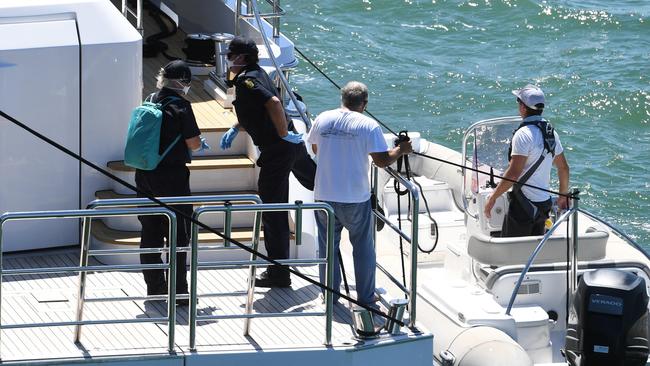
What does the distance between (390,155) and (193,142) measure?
1.12 m

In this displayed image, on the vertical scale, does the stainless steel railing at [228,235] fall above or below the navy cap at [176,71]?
below

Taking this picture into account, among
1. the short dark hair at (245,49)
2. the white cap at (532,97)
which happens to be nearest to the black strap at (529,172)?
the white cap at (532,97)

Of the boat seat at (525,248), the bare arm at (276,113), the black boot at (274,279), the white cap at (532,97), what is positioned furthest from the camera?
the boat seat at (525,248)

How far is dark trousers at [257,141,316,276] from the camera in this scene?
23.4 feet

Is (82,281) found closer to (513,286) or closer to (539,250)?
(539,250)

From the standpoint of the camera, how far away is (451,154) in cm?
1160

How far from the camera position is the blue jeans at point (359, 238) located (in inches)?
261

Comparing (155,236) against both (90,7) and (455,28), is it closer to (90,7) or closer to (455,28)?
(90,7)

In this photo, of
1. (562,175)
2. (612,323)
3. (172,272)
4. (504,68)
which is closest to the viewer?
(172,272)

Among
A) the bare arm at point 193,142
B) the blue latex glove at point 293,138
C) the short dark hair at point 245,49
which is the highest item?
the short dark hair at point 245,49

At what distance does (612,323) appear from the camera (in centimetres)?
747

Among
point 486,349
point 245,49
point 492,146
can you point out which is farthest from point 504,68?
point 245,49

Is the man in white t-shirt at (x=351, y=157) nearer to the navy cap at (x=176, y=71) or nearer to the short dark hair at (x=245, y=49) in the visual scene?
the short dark hair at (x=245, y=49)

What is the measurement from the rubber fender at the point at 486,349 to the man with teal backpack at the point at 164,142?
2216 mm
